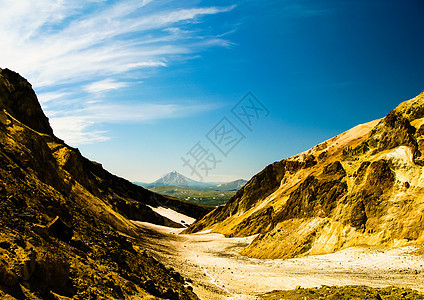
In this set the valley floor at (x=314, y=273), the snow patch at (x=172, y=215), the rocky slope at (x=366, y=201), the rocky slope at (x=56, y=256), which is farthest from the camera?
the snow patch at (x=172, y=215)

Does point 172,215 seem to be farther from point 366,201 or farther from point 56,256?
point 56,256

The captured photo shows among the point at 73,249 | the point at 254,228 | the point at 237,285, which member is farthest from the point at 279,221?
the point at 73,249

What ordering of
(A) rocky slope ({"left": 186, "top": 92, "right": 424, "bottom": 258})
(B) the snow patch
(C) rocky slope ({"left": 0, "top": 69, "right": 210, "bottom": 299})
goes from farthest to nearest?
(B) the snow patch → (A) rocky slope ({"left": 186, "top": 92, "right": 424, "bottom": 258}) → (C) rocky slope ({"left": 0, "top": 69, "right": 210, "bottom": 299})

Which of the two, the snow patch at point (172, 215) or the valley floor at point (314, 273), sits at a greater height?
the valley floor at point (314, 273)

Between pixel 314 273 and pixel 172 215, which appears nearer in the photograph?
pixel 314 273

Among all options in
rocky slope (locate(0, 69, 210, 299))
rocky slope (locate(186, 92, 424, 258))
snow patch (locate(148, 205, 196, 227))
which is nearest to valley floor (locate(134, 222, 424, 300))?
rocky slope (locate(186, 92, 424, 258))

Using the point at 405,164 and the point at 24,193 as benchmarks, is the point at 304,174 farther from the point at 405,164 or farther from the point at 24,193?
the point at 24,193

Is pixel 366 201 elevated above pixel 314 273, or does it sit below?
above

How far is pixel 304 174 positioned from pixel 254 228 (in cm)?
1971

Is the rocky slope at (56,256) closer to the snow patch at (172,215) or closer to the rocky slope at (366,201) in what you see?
the rocky slope at (366,201)

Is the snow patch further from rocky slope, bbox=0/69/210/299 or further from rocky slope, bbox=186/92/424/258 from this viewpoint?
rocky slope, bbox=0/69/210/299

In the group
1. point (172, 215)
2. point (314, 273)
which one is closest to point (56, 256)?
point (314, 273)

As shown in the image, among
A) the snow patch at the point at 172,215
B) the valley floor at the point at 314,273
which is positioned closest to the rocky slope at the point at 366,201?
the valley floor at the point at 314,273

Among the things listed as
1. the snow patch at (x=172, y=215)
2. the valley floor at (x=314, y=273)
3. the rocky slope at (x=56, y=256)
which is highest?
Result: the rocky slope at (x=56, y=256)
